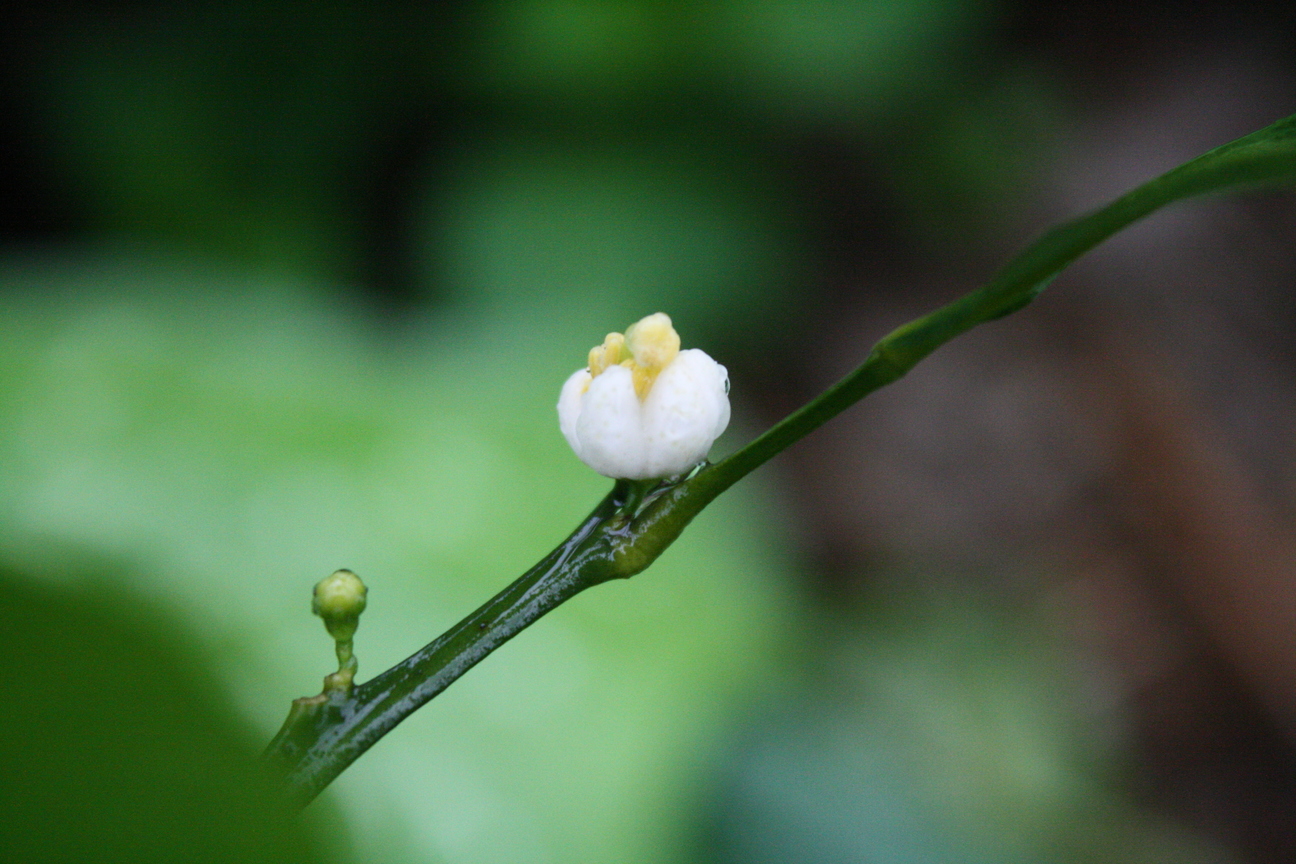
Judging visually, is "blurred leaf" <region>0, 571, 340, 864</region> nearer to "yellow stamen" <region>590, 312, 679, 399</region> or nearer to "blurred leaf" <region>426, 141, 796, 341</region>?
"yellow stamen" <region>590, 312, 679, 399</region>

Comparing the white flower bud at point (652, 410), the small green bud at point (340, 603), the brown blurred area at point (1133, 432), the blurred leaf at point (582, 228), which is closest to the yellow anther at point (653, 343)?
the white flower bud at point (652, 410)

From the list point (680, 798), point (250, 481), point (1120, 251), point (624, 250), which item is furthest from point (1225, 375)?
point (250, 481)

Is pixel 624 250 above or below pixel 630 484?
above

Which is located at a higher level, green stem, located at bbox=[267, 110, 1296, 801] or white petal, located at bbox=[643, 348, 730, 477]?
white petal, located at bbox=[643, 348, 730, 477]

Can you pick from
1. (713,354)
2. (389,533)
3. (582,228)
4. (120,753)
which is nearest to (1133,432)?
(713,354)

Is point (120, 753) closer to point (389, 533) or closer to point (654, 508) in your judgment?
point (654, 508)

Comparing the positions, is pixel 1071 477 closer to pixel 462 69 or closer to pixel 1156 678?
pixel 1156 678

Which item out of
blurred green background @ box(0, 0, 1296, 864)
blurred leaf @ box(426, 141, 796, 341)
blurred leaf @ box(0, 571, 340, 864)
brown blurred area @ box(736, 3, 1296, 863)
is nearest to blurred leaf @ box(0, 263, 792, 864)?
blurred green background @ box(0, 0, 1296, 864)
